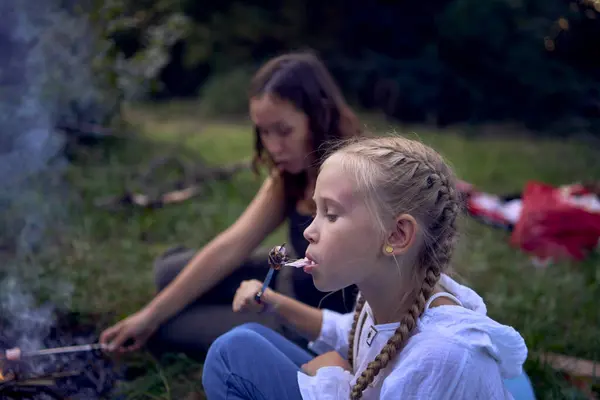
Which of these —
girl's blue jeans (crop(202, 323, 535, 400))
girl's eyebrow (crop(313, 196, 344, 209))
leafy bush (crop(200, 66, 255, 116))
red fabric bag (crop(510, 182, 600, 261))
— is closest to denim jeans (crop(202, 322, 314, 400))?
girl's blue jeans (crop(202, 323, 535, 400))

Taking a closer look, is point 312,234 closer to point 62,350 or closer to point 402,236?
point 402,236

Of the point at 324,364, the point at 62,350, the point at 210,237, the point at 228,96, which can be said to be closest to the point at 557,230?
the point at 210,237

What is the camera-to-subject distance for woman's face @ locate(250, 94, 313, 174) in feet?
6.17

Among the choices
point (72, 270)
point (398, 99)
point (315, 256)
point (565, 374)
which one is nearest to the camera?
point (315, 256)

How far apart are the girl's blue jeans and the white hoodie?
0.10 m

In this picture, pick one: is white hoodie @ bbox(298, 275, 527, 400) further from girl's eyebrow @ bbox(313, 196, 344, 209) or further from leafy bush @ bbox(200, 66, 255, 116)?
leafy bush @ bbox(200, 66, 255, 116)

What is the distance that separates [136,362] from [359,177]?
1175mm

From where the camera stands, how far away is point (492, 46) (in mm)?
7238

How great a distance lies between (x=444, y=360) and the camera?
111 centimetres

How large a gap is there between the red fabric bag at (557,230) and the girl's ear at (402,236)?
2.09 meters

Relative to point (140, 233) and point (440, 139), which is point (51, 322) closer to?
point (140, 233)

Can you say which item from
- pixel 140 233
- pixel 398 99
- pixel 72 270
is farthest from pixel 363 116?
pixel 72 270

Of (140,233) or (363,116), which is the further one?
(363,116)

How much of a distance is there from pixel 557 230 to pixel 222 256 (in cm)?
177
